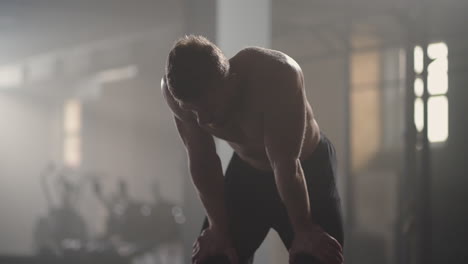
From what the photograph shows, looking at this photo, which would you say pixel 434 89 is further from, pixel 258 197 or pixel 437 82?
pixel 258 197

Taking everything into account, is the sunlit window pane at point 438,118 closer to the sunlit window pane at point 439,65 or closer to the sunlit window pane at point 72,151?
the sunlit window pane at point 439,65

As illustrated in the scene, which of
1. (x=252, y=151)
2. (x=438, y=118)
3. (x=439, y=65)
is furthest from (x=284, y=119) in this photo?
(x=438, y=118)

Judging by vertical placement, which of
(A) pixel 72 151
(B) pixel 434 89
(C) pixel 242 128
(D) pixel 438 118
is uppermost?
(C) pixel 242 128

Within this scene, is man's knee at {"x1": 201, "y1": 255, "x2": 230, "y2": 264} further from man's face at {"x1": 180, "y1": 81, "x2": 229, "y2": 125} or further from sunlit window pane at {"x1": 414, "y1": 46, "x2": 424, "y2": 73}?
sunlit window pane at {"x1": 414, "y1": 46, "x2": 424, "y2": 73}

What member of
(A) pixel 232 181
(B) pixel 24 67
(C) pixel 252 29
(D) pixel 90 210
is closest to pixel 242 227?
(A) pixel 232 181

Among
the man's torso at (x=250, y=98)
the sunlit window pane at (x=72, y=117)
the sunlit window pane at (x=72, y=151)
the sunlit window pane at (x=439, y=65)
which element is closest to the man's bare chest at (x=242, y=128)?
the man's torso at (x=250, y=98)

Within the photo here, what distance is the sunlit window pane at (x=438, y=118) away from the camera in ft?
6.81

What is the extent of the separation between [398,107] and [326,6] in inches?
43.9

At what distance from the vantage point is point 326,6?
1.91 m

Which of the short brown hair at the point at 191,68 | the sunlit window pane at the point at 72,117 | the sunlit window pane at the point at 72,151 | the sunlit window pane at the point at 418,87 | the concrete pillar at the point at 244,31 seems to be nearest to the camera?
the short brown hair at the point at 191,68

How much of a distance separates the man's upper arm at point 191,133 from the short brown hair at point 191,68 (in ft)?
0.48

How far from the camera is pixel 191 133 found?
0.94m

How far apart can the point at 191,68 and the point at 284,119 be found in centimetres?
15

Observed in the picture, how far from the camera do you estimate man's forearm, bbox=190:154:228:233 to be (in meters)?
0.96
